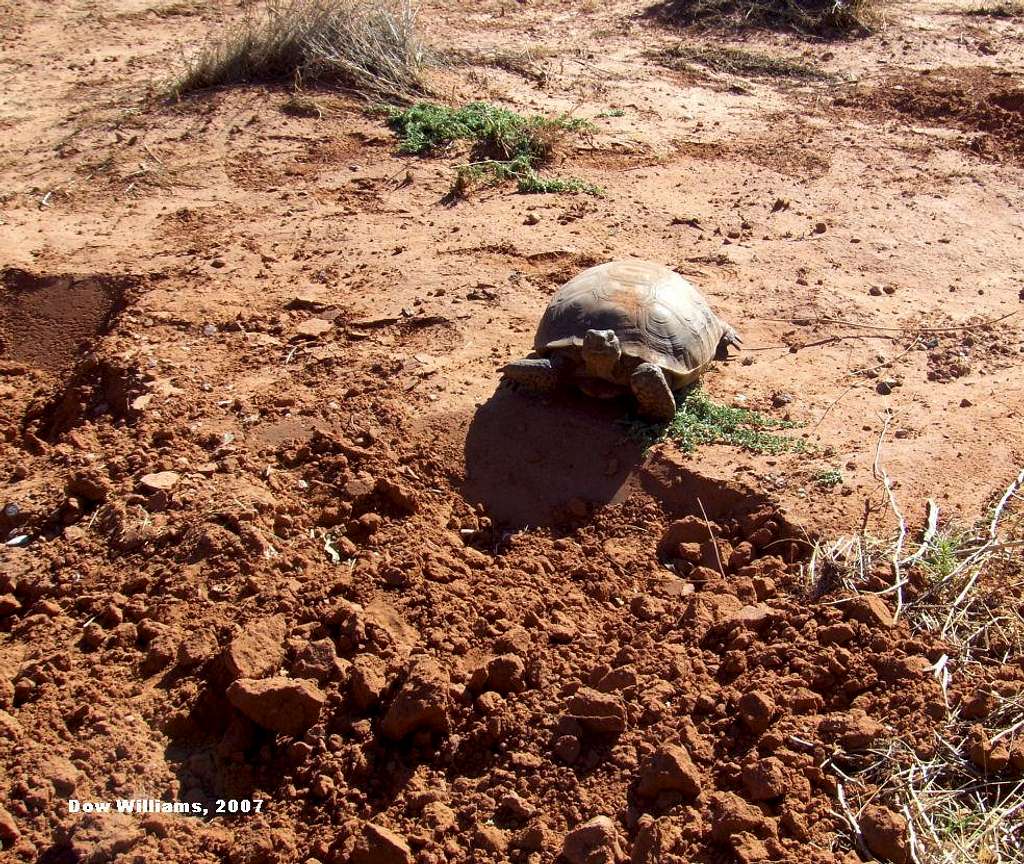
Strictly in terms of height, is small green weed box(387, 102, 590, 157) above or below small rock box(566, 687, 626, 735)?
above

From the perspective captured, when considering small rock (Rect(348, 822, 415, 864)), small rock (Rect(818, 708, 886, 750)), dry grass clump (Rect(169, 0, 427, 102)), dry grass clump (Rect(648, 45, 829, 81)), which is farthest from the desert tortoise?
dry grass clump (Rect(648, 45, 829, 81))

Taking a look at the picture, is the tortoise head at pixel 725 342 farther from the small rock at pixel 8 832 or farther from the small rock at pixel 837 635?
the small rock at pixel 8 832

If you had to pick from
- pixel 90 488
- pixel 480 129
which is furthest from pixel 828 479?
pixel 480 129

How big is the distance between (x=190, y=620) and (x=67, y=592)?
56 centimetres

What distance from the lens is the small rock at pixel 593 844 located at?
265 centimetres

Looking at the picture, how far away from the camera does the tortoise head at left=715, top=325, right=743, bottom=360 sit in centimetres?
476

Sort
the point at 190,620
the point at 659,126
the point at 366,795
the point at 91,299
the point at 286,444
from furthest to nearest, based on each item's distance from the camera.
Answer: the point at 659,126, the point at 91,299, the point at 286,444, the point at 190,620, the point at 366,795

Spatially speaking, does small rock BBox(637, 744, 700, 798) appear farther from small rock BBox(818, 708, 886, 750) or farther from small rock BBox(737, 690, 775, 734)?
small rock BBox(818, 708, 886, 750)

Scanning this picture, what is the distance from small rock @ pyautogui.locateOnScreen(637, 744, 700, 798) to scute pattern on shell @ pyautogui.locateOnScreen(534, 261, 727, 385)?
71.8 inches

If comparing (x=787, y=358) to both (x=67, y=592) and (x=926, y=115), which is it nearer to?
(x=67, y=592)

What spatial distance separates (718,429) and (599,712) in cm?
163

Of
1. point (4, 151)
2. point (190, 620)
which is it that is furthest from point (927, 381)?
point (4, 151)

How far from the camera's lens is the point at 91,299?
538 cm

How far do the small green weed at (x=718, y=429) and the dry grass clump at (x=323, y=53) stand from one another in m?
4.71
